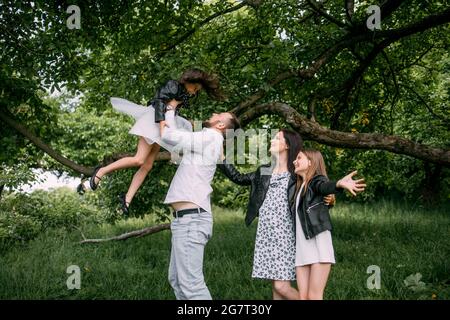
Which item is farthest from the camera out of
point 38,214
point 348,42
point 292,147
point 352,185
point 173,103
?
point 38,214

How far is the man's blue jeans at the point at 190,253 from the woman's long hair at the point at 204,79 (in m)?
1.15

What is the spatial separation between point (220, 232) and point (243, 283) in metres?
4.65

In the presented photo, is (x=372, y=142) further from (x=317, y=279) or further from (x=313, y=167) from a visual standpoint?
(x=317, y=279)

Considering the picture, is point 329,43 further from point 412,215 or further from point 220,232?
point 412,215

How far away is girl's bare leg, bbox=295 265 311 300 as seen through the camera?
3.91 metres

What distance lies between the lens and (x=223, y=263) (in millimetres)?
6695

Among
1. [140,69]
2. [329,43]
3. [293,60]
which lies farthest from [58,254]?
[329,43]

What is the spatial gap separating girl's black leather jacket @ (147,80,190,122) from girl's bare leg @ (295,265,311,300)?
1.51 meters

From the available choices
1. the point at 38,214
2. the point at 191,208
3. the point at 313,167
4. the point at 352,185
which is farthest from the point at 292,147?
the point at 38,214

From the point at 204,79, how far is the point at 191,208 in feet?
3.94

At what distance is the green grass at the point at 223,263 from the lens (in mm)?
5230

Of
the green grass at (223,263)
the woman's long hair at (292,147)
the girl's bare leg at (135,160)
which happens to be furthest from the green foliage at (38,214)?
the woman's long hair at (292,147)

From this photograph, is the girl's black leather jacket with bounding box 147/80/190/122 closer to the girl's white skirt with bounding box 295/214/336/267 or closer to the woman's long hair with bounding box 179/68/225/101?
the woman's long hair with bounding box 179/68/225/101
